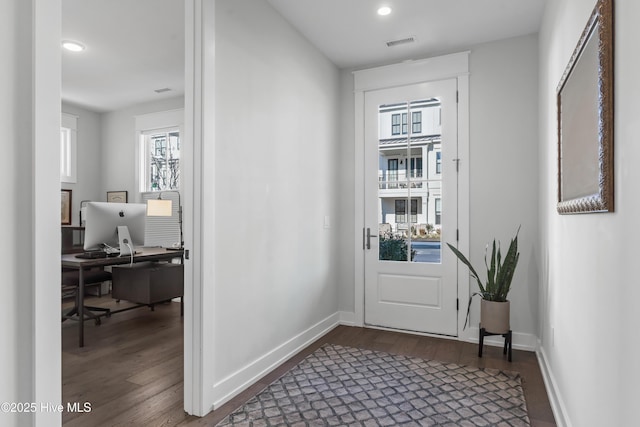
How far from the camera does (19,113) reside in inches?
50.1

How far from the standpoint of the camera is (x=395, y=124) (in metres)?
3.74

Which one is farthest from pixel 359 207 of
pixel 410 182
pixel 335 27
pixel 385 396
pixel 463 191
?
pixel 385 396

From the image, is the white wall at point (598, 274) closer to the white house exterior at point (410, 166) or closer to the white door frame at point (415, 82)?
the white door frame at point (415, 82)

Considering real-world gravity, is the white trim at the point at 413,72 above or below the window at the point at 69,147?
above

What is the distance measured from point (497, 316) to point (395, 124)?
1.93 m

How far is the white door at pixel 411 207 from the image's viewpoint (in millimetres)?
3512

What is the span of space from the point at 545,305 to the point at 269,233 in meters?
2.02

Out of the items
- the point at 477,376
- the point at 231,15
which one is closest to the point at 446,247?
the point at 477,376

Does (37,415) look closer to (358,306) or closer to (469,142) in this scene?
(358,306)

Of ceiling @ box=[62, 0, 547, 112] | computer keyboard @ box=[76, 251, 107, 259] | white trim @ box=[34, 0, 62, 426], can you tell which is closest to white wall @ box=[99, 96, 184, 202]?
ceiling @ box=[62, 0, 547, 112]

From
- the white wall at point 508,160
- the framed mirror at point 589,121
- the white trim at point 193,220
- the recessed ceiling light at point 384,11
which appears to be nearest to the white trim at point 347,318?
the white wall at point 508,160

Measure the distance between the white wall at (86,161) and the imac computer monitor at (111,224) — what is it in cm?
228

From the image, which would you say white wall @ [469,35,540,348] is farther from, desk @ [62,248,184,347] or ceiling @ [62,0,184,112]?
desk @ [62,248,184,347]

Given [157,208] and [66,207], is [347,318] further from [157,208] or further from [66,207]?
[66,207]
